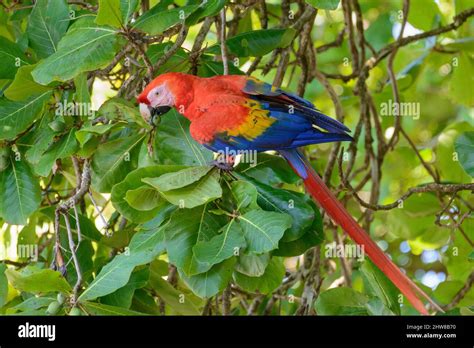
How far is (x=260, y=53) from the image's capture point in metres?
2.57

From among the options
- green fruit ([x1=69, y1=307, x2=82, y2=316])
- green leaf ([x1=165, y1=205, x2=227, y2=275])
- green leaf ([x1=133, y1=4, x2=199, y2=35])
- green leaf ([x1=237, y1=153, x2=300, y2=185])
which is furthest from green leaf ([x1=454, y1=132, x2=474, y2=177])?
green fruit ([x1=69, y1=307, x2=82, y2=316])

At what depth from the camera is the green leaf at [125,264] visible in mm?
2211

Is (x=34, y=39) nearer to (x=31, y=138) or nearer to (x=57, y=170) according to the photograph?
(x=31, y=138)

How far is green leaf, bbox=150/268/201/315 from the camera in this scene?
264 centimetres

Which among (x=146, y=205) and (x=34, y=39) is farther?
(x=34, y=39)

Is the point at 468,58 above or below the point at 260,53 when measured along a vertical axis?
above

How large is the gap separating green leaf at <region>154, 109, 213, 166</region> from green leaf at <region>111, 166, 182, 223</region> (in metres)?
0.18

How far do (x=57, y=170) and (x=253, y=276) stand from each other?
93 cm

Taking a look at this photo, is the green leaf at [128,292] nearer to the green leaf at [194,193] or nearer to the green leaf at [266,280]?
the green leaf at [266,280]

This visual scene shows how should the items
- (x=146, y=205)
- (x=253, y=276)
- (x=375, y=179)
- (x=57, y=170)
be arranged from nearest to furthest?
(x=146, y=205), (x=253, y=276), (x=57, y=170), (x=375, y=179)

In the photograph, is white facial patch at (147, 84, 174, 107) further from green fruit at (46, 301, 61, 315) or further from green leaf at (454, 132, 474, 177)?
green leaf at (454, 132, 474, 177)

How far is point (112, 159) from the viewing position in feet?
8.06
